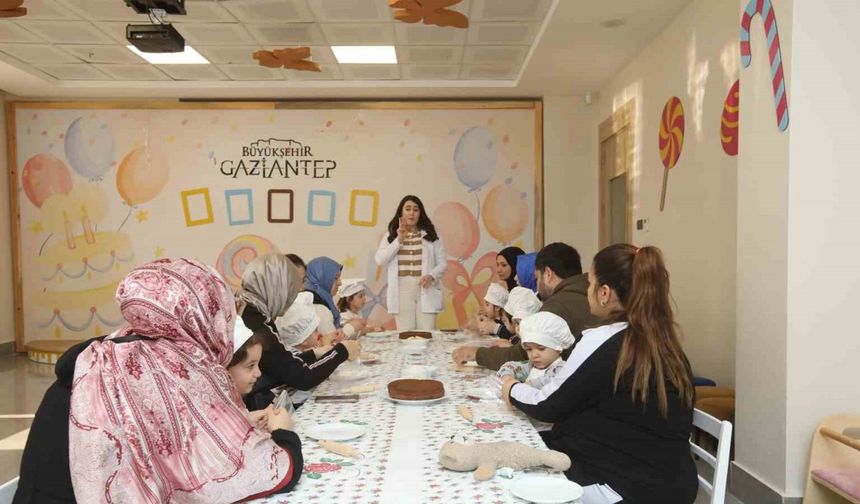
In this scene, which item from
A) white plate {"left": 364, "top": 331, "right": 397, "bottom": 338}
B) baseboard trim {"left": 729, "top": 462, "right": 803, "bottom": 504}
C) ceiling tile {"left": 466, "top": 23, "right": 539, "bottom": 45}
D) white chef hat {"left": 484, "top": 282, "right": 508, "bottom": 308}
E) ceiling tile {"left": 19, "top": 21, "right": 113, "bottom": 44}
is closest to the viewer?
baseboard trim {"left": 729, "top": 462, "right": 803, "bottom": 504}

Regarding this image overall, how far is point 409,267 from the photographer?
5.96 metres

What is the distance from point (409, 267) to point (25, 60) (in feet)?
14.4

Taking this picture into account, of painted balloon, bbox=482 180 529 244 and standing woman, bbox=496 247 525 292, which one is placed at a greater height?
painted balloon, bbox=482 180 529 244

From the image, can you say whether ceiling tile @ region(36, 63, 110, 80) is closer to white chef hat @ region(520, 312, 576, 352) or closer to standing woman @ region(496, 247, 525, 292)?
standing woman @ region(496, 247, 525, 292)

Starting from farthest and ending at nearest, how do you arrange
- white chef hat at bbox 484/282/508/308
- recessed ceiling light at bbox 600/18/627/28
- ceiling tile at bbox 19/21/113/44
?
1. ceiling tile at bbox 19/21/113/44
2. recessed ceiling light at bbox 600/18/627/28
3. white chef hat at bbox 484/282/508/308

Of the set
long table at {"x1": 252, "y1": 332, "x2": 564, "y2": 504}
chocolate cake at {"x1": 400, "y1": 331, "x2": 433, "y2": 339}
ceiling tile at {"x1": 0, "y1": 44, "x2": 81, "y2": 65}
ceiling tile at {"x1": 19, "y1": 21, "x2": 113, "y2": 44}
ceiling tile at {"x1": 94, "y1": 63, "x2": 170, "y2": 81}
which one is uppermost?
ceiling tile at {"x1": 19, "y1": 21, "x2": 113, "y2": 44}

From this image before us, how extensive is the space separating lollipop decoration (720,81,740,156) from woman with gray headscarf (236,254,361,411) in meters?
2.79

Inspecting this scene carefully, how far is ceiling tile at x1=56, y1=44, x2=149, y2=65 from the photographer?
6.29m

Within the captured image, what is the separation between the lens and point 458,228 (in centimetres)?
808

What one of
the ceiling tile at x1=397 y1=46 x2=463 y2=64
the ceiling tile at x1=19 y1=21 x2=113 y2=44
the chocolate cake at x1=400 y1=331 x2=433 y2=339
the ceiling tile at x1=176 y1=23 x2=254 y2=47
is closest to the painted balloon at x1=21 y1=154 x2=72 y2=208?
the ceiling tile at x1=19 y1=21 x2=113 y2=44

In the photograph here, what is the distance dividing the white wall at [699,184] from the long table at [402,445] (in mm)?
2228

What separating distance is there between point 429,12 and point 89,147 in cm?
544

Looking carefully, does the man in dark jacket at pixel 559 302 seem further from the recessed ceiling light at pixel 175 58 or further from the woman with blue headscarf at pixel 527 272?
the recessed ceiling light at pixel 175 58

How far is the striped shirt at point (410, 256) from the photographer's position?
5934 mm
